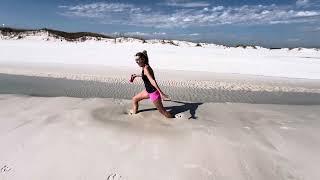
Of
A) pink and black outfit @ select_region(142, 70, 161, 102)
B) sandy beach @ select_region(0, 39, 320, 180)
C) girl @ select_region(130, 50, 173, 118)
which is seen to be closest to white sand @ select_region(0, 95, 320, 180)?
sandy beach @ select_region(0, 39, 320, 180)

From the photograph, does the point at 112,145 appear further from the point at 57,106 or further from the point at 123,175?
the point at 57,106

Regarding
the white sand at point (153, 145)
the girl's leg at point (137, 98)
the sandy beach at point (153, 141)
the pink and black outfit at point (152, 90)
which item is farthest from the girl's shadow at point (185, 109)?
the pink and black outfit at point (152, 90)

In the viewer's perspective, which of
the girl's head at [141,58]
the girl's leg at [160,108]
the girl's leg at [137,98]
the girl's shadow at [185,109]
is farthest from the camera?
the girl's shadow at [185,109]

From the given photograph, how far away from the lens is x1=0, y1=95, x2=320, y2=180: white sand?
5207 mm

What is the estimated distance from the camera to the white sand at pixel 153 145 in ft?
17.1

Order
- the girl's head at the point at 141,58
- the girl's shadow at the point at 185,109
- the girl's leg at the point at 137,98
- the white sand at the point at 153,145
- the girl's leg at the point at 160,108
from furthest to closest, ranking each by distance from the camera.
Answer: the girl's shadow at the point at 185,109 → the girl's leg at the point at 137,98 → the girl's leg at the point at 160,108 → the girl's head at the point at 141,58 → the white sand at the point at 153,145

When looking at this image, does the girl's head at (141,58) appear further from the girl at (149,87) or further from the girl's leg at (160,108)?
the girl's leg at (160,108)

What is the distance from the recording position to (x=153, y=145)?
5812 mm

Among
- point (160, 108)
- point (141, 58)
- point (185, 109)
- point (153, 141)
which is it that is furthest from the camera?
point (185, 109)

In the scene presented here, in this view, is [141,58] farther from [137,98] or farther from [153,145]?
[153,145]

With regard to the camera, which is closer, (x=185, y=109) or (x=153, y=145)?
(x=153, y=145)

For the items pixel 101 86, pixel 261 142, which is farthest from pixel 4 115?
pixel 101 86

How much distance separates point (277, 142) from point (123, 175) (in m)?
2.51

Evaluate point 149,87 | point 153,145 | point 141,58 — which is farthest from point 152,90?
point 153,145
